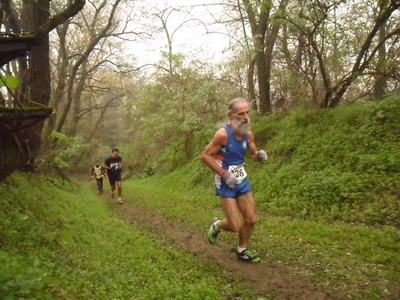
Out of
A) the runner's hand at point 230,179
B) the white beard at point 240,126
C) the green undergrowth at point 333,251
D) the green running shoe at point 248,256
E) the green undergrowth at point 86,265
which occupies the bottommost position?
the green undergrowth at point 333,251

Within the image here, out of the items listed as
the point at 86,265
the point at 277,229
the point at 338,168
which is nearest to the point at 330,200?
the point at 338,168

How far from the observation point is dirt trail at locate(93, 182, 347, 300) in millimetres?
3971

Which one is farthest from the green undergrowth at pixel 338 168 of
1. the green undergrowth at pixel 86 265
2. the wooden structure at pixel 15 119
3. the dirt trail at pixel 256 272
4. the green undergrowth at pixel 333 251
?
the wooden structure at pixel 15 119

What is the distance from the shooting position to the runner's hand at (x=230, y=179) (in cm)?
455

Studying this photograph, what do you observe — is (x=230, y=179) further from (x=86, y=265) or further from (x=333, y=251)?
(x=86, y=265)

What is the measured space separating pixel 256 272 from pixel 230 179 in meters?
1.31

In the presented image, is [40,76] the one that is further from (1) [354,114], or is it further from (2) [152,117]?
(2) [152,117]

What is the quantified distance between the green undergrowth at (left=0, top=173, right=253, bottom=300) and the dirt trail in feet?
0.67

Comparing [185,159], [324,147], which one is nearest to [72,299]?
[324,147]

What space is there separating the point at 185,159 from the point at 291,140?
843 centimetres

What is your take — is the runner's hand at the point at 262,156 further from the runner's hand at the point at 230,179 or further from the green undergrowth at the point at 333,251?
the green undergrowth at the point at 333,251

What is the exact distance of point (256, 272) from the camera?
4566 millimetres

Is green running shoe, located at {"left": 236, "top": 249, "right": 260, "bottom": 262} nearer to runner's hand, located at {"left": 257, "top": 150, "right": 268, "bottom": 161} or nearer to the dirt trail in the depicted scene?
the dirt trail

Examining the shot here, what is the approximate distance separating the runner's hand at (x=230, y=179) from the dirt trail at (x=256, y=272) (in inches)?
47.3
